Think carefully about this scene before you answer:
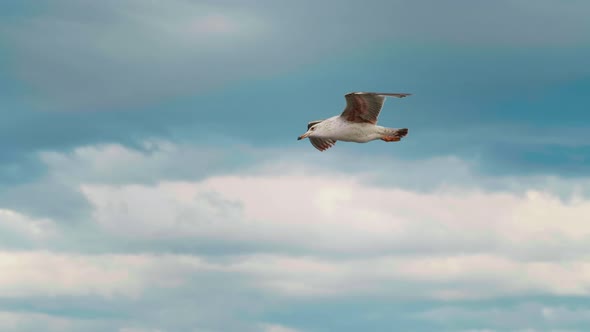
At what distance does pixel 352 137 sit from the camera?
284ft

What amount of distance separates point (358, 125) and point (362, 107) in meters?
1.96

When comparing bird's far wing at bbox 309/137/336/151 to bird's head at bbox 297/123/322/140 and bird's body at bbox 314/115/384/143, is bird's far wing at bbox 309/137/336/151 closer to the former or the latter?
bird's head at bbox 297/123/322/140

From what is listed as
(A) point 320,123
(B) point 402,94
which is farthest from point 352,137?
(B) point 402,94

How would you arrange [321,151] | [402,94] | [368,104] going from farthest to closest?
[321,151] < [368,104] < [402,94]

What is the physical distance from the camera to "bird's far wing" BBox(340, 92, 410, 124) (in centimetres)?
8294

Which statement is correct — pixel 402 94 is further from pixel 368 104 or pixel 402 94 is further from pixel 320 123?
pixel 320 123

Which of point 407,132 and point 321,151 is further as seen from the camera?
point 321,151

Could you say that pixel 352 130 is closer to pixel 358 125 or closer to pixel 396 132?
pixel 358 125

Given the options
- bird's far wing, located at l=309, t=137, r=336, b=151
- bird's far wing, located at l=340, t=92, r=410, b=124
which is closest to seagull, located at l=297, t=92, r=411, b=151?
bird's far wing, located at l=340, t=92, r=410, b=124

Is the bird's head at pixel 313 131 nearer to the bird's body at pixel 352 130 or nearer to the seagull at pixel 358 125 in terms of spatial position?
the seagull at pixel 358 125

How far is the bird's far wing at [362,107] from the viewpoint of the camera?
272 ft

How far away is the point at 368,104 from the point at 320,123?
227 inches

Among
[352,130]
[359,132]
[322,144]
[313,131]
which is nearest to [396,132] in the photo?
[359,132]

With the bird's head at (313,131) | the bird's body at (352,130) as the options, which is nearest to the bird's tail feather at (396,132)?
the bird's body at (352,130)
